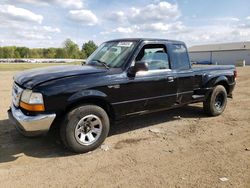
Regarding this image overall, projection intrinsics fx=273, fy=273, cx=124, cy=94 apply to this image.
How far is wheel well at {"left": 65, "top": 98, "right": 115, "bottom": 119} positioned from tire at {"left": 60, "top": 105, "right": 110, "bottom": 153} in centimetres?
10

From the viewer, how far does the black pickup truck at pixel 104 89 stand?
4.34m

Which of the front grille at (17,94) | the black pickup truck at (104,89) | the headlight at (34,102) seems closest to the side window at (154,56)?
the black pickup truck at (104,89)

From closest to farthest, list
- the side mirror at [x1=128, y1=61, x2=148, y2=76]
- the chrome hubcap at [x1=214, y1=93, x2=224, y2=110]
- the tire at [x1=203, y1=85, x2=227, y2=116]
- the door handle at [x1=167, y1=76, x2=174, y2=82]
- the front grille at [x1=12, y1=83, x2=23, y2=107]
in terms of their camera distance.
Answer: the front grille at [x1=12, y1=83, x2=23, y2=107]
the side mirror at [x1=128, y1=61, x2=148, y2=76]
the door handle at [x1=167, y1=76, x2=174, y2=82]
the tire at [x1=203, y1=85, x2=227, y2=116]
the chrome hubcap at [x1=214, y1=93, x2=224, y2=110]

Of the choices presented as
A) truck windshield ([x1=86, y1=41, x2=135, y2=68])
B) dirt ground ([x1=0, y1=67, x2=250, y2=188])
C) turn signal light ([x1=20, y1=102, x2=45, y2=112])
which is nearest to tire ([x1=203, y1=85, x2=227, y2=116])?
dirt ground ([x1=0, y1=67, x2=250, y2=188])

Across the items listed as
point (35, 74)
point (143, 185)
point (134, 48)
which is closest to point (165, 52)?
point (134, 48)

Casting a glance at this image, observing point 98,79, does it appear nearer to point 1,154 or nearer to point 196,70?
point 1,154

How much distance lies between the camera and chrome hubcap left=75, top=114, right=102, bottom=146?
465 cm

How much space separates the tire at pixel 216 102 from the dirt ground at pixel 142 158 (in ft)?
2.21

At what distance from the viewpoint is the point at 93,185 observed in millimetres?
3654

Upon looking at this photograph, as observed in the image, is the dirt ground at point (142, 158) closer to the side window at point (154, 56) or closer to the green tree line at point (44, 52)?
the side window at point (154, 56)

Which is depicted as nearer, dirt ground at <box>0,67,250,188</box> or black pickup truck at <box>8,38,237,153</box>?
dirt ground at <box>0,67,250,188</box>

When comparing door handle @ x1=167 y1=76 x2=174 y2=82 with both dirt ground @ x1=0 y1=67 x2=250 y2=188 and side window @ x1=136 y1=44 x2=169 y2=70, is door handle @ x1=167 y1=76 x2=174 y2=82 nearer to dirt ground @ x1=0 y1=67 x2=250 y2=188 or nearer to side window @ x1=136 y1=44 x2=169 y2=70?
side window @ x1=136 y1=44 x2=169 y2=70

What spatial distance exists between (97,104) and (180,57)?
249 centimetres

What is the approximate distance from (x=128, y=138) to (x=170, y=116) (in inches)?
82.4
